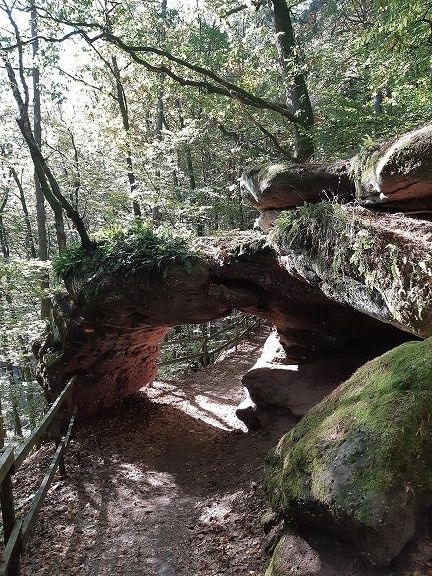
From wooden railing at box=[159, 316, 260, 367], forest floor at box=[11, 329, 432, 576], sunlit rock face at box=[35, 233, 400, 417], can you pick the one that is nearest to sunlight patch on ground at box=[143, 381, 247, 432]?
forest floor at box=[11, 329, 432, 576]

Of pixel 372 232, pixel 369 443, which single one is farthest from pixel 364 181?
pixel 369 443

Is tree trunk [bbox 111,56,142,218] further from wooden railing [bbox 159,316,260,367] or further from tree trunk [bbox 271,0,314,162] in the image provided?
tree trunk [bbox 271,0,314,162]

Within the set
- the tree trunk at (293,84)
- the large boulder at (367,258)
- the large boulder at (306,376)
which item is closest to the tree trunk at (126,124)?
the tree trunk at (293,84)

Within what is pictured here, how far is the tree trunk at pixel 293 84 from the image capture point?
412 inches

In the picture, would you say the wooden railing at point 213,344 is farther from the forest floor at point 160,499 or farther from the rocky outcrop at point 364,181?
the rocky outcrop at point 364,181

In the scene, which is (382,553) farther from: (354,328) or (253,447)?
(354,328)

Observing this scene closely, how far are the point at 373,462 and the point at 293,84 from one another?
9917 mm

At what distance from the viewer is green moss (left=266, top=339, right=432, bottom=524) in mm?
2574

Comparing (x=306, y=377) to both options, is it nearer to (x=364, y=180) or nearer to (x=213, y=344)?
(x=364, y=180)

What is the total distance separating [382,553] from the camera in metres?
2.41

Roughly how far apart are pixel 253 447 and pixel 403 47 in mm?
6930

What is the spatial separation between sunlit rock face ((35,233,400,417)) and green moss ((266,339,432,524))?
412cm

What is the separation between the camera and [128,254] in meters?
8.42

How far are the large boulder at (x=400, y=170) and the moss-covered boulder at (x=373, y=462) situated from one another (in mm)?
2132
